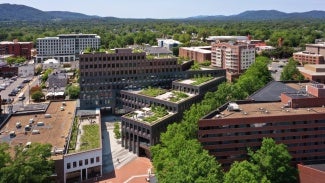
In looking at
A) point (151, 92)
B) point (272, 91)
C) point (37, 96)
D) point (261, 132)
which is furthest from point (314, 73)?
point (37, 96)

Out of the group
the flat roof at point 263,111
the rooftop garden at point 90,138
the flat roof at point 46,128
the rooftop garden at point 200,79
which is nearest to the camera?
the flat roof at point 263,111

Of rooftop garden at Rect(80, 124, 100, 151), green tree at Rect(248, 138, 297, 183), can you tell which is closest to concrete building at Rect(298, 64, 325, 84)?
green tree at Rect(248, 138, 297, 183)

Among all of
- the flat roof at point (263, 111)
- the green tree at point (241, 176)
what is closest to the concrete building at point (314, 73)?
the flat roof at point (263, 111)

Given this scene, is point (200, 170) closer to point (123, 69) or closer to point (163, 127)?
point (163, 127)

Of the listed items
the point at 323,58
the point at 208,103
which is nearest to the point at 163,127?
the point at 208,103

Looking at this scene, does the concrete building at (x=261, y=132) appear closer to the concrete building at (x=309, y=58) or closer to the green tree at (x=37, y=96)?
the green tree at (x=37, y=96)

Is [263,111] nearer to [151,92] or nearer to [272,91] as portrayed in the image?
[272,91]

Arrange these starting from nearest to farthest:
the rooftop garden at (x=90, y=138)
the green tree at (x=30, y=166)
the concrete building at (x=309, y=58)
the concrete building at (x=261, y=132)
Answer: the green tree at (x=30, y=166) → the concrete building at (x=261, y=132) → the rooftop garden at (x=90, y=138) → the concrete building at (x=309, y=58)
